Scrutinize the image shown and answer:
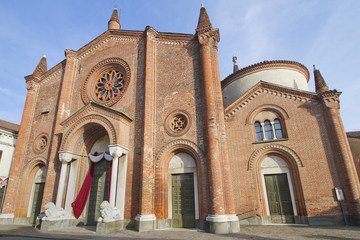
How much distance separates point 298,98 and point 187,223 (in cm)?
924

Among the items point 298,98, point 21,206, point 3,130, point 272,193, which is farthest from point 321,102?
point 3,130

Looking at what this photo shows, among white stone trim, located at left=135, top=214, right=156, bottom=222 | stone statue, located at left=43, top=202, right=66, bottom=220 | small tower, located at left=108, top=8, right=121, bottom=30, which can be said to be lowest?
white stone trim, located at left=135, top=214, right=156, bottom=222

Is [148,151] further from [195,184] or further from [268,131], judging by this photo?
[268,131]

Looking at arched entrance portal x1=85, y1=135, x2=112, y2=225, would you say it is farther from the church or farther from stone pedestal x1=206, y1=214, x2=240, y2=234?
stone pedestal x1=206, y1=214, x2=240, y2=234

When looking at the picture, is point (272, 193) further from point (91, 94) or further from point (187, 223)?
point (91, 94)

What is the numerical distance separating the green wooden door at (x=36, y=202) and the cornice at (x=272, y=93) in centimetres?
1306

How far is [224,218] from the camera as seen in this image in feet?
30.7

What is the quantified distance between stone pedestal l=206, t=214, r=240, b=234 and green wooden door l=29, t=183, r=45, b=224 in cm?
1142

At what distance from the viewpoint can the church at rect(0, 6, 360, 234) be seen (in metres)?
10.6

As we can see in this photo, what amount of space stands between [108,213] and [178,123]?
541cm

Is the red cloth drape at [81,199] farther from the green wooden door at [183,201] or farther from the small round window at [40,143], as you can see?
the small round window at [40,143]

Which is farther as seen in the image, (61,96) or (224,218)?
(61,96)

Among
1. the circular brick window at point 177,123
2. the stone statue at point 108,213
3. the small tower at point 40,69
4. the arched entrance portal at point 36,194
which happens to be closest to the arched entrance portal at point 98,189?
the stone statue at point 108,213

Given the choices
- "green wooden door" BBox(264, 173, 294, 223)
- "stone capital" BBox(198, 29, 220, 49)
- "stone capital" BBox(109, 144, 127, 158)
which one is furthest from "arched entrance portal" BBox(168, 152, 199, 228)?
"stone capital" BBox(198, 29, 220, 49)
